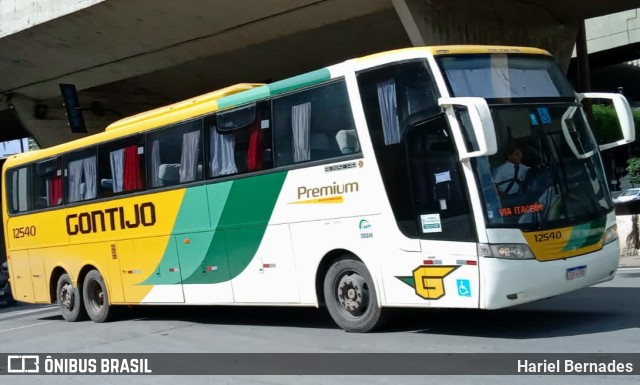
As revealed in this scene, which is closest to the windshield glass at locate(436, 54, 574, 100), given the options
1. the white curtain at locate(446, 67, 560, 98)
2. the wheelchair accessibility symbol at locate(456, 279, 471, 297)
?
the white curtain at locate(446, 67, 560, 98)

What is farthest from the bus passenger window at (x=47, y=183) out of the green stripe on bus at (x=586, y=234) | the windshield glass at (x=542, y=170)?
the green stripe on bus at (x=586, y=234)

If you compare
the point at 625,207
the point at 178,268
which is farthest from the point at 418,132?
the point at 625,207

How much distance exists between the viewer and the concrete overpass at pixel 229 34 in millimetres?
19484

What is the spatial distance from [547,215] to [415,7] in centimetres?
1067

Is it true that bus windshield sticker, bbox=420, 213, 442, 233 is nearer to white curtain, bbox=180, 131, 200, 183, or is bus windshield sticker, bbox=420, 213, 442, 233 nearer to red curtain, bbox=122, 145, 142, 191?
white curtain, bbox=180, 131, 200, 183

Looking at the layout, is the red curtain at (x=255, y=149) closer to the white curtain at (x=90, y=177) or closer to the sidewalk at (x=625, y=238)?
the white curtain at (x=90, y=177)

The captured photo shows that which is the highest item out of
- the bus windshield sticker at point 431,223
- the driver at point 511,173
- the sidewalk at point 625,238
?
the driver at point 511,173

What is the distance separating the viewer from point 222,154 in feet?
36.3

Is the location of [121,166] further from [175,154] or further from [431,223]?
[431,223]

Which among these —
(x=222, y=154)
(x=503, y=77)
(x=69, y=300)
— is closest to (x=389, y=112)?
(x=503, y=77)

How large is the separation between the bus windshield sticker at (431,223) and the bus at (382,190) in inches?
0.7

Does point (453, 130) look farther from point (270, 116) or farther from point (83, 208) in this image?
point (83, 208)

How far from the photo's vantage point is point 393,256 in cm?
884

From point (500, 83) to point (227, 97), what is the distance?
4.19 meters
